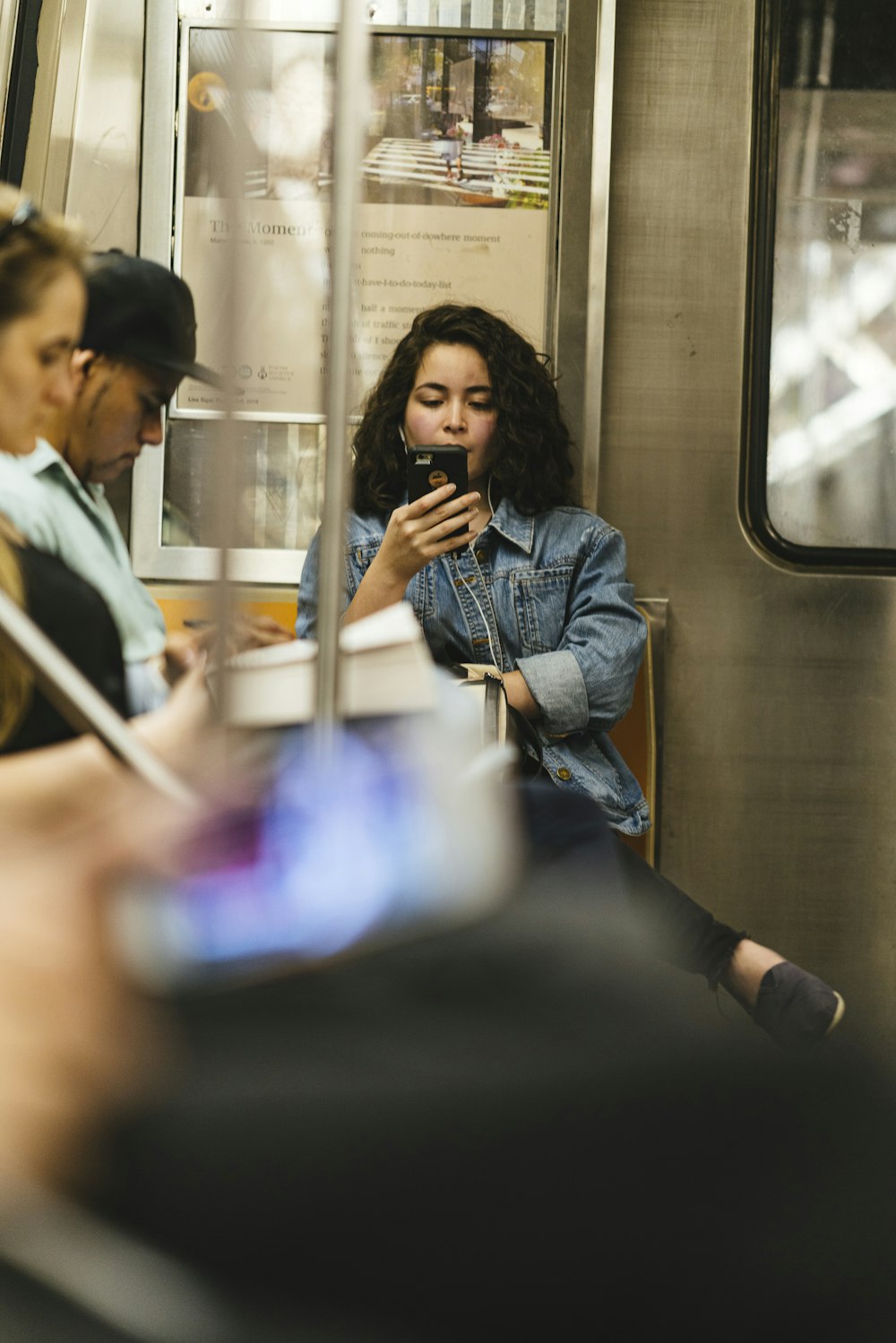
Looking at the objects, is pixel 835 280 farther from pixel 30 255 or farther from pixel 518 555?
pixel 30 255

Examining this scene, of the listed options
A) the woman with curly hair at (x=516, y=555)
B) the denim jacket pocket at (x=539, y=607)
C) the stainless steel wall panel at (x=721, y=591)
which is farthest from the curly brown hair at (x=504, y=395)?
the stainless steel wall panel at (x=721, y=591)

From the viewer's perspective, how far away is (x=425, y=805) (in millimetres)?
500

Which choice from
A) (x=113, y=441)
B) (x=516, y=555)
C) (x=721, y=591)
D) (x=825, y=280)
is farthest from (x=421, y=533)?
(x=113, y=441)

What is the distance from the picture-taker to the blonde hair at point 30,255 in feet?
1.42

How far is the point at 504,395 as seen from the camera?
77.2 inches

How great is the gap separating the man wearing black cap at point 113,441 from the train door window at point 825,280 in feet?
6.13

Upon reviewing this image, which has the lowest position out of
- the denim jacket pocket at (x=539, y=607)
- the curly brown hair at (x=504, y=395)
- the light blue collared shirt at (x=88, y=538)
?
the denim jacket pocket at (x=539, y=607)

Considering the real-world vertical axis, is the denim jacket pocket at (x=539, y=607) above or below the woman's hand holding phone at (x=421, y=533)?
below

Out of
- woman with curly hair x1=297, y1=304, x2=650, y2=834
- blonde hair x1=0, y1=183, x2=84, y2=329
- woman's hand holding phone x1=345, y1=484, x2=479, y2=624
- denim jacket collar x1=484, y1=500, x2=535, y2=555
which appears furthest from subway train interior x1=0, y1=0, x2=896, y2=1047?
blonde hair x1=0, y1=183, x2=84, y2=329

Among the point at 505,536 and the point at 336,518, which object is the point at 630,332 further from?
the point at 336,518

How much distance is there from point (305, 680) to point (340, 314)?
0.13m

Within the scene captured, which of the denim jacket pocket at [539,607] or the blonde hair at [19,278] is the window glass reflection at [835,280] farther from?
the blonde hair at [19,278]

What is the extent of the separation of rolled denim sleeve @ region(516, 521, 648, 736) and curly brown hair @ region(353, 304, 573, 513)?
0.14 meters

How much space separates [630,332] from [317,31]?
1.90m
